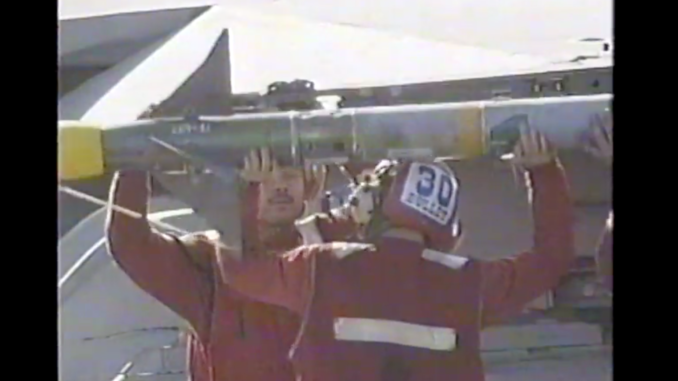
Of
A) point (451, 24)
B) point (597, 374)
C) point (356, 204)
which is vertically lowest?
point (597, 374)

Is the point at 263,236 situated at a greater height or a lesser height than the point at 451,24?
lesser

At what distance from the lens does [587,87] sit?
5.68 ft

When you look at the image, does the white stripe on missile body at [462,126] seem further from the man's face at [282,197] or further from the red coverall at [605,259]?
the red coverall at [605,259]

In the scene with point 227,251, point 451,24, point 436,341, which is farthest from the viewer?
point 451,24

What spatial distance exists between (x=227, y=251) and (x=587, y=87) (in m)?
0.58

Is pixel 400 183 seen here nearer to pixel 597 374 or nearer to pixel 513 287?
pixel 513 287

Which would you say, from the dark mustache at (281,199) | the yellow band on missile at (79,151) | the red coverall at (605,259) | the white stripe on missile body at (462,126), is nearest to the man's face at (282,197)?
the dark mustache at (281,199)

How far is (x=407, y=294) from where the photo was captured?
62.1 inches

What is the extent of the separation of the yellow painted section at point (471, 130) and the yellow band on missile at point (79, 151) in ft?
1.53

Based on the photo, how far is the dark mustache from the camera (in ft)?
5.31

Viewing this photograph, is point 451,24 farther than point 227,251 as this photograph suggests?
Yes

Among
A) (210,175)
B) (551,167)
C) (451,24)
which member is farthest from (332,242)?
(451,24)

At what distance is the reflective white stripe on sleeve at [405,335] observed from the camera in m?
1.57

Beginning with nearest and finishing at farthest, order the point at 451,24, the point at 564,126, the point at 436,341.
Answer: the point at 564,126
the point at 436,341
the point at 451,24
